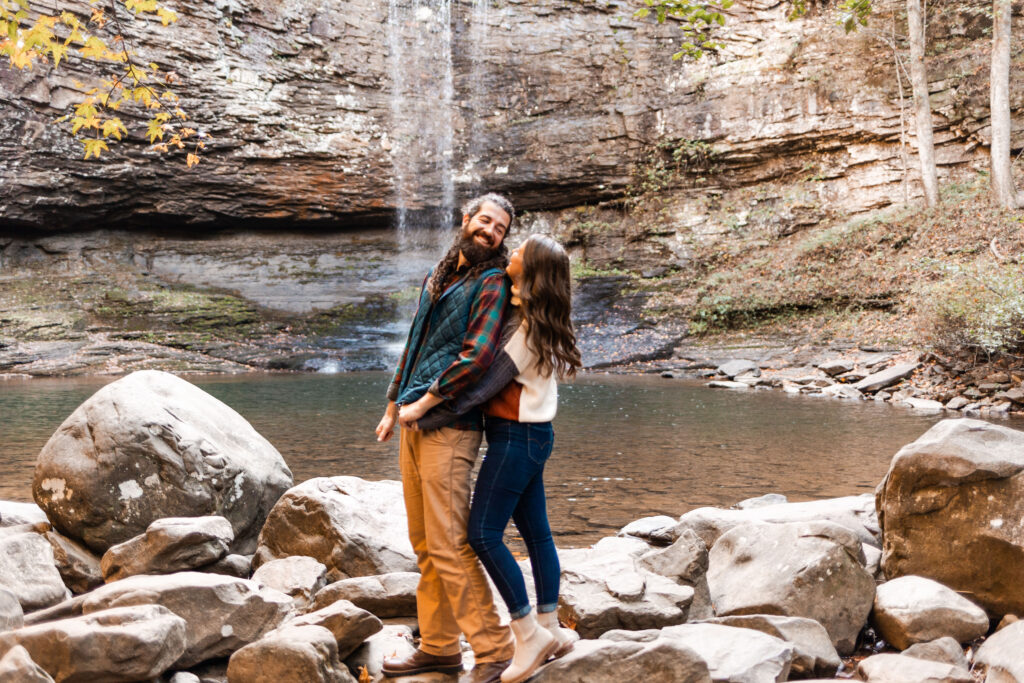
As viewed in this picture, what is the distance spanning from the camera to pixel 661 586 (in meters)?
3.33

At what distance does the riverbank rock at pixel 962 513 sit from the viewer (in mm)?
3334

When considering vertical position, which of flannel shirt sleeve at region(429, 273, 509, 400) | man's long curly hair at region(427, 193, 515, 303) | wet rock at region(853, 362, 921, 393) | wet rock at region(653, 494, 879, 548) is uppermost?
man's long curly hair at region(427, 193, 515, 303)

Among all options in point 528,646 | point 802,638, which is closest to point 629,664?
point 528,646

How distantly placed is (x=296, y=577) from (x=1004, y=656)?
9.55 feet

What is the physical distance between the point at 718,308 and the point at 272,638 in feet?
66.3

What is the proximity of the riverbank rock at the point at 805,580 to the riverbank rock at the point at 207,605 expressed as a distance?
2.03 meters

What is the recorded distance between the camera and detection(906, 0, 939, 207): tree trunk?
64.8 feet

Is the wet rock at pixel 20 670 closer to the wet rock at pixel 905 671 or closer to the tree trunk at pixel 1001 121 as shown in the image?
the wet rock at pixel 905 671

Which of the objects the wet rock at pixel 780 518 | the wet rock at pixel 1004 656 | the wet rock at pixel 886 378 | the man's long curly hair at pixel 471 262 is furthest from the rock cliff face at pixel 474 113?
the man's long curly hair at pixel 471 262

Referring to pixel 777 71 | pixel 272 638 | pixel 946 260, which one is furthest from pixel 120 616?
pixel 777 71

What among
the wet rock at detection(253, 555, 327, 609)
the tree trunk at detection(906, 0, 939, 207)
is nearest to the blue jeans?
the wet rock at detection(253, 555, 327, 609)

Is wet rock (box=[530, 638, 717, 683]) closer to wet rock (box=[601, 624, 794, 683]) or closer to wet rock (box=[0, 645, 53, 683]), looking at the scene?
wet rock (box=[601, 624, 794, 683])

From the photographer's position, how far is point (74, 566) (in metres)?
3.86

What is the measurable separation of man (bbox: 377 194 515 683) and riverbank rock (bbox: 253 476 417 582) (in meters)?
1.02
